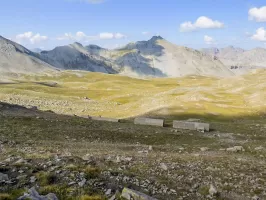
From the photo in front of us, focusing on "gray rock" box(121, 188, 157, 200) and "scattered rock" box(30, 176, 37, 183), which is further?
"scattered rock" box(30, 176, 37, 183)

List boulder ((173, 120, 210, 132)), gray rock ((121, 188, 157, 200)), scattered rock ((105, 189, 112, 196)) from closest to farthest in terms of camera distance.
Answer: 1. gray rock ((121, 188, 157, 200))
2. scattered rock ((105, 189, 112, 196))
3. boulder ((173, 120, 210, 132))

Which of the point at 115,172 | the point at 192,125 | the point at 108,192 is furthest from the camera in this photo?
the point at 192,125

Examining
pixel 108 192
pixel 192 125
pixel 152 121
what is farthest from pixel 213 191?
pixel 152 121

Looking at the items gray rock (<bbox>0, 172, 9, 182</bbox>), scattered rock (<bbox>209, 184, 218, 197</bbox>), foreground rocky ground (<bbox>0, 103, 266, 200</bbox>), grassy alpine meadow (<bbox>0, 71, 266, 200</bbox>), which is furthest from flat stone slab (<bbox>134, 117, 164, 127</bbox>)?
gray rock (<bbox>0, 172, 9, 182</bbox>)

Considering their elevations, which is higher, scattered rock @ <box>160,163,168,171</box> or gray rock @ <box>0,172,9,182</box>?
gray rock @ <box>0,172,9,182</box>

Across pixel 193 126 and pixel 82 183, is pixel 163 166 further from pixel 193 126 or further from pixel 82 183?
pixel 193 126

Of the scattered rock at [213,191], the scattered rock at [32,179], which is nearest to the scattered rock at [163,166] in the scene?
the scattered rock at [213,191]

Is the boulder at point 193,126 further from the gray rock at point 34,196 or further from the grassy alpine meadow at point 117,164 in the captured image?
the gray rock at point 34,196

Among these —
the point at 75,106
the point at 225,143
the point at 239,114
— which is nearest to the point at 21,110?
the point at 225,143

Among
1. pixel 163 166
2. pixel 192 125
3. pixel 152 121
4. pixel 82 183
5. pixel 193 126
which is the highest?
pixel 82 183

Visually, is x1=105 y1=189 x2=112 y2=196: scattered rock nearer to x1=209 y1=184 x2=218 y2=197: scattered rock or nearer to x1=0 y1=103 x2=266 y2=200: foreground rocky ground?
x1=0 y1=103 x2=266 y2=200: foreground rocky ground

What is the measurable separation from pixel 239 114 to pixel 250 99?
84.6ft

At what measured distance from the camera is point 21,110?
48312 mm

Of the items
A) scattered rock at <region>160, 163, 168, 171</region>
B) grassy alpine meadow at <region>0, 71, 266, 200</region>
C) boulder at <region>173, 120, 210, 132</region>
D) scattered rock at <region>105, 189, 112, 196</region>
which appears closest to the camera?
scattered rock at <region>105, 189, 112, 196</region>
